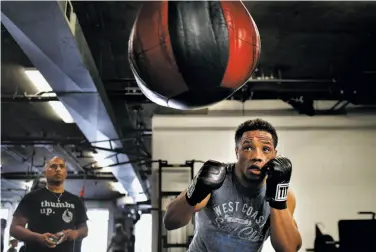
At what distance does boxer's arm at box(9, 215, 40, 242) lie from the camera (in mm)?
3014

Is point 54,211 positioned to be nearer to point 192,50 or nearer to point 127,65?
point 192,50

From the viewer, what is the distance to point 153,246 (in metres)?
5.45

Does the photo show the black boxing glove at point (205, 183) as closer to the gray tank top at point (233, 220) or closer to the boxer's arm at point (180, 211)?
the boxer's arm at point (180, 211)

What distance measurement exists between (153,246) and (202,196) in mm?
3785

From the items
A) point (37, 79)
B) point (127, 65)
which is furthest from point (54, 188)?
point (37, 79)

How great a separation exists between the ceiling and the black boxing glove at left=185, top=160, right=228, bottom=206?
1793mm

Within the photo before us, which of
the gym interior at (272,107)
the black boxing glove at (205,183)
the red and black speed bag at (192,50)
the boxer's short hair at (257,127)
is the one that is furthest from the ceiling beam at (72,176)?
the red and black speed bag at (192,50)

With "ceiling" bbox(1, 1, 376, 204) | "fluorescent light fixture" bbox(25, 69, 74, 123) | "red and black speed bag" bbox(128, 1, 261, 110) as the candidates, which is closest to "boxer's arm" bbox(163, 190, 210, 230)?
"red and black speed bag" bbox(128, 1, 261, 110)

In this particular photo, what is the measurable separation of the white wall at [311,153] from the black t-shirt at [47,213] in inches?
94.1

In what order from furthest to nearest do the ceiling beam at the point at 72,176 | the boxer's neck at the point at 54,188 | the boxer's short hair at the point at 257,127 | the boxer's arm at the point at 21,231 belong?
the ceiling beam at the point at 72,176, the boxer's neck at the point at 54,188, the boxer's arm at the point at 21,231, the boxer's short hair at the point at 257,127

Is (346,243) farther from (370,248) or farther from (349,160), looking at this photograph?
(349,160)

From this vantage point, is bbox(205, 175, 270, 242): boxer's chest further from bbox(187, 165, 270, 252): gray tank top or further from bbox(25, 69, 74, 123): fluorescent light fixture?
bbox(25, 69, 74, 123): fluorescent light fixture

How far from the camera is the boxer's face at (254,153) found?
6.39 ft

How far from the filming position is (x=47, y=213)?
3146 mm
